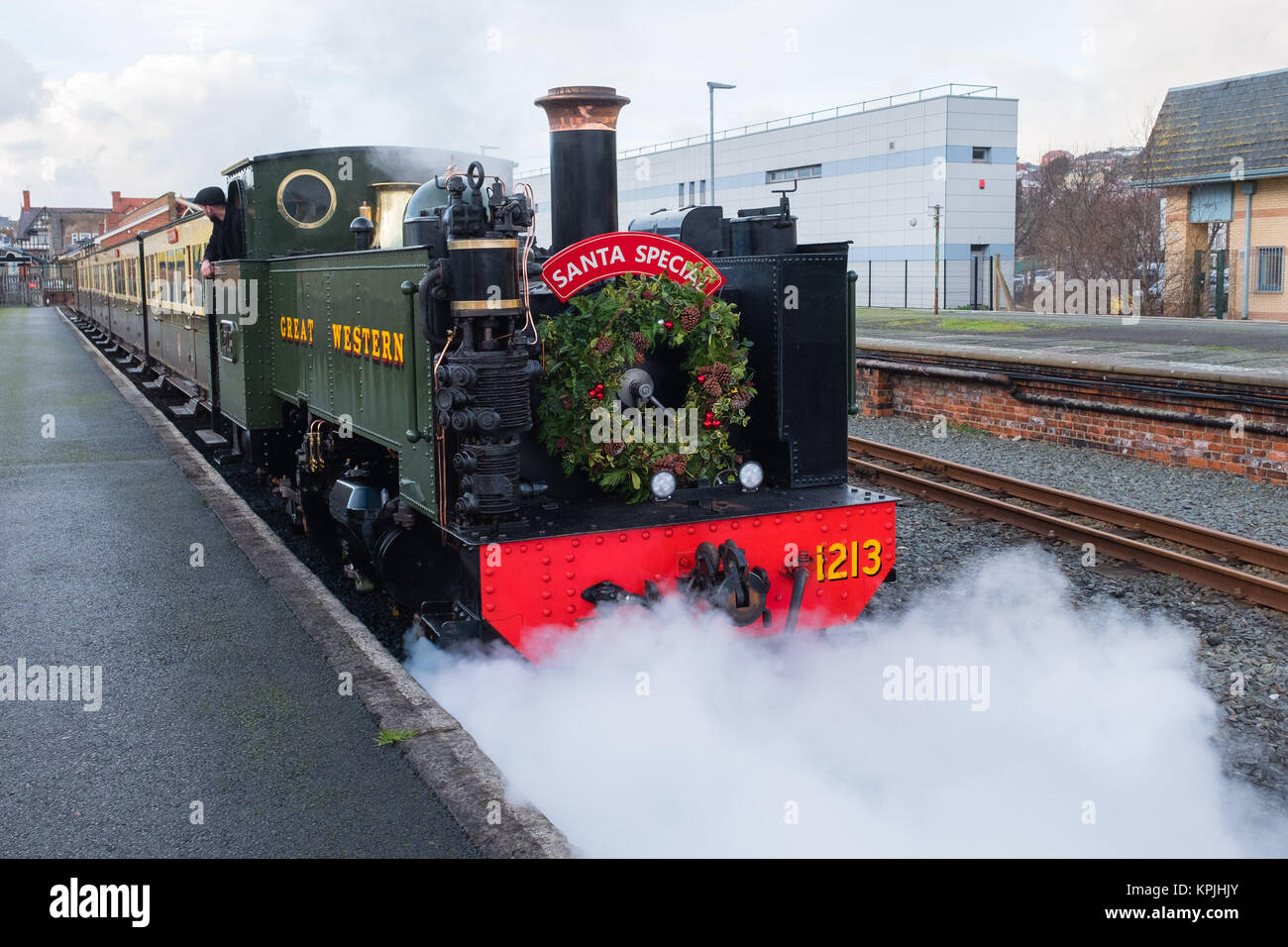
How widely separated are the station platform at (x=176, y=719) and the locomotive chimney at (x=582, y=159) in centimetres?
243

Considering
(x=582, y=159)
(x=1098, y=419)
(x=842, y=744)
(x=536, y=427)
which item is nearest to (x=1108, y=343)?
(x=1098, y=419)

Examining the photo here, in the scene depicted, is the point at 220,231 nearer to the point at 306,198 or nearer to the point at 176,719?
the point at 306,198

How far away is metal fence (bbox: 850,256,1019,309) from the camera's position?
127ft

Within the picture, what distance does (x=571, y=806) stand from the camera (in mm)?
4133

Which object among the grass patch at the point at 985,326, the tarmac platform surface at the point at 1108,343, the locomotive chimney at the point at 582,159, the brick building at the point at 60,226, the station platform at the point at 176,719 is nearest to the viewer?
the station platform at the point at 176,719

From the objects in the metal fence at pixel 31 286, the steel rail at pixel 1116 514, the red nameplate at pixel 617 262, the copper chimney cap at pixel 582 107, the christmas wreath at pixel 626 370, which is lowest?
the steel rail at pixel 1116 514

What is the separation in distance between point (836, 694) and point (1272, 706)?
1911mm

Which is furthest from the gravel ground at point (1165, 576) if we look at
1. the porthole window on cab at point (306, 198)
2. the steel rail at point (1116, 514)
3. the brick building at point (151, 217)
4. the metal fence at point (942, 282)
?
the metal fence at point (942, 282)

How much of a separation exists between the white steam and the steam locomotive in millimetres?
248

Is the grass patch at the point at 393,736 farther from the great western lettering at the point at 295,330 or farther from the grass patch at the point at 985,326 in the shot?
the grass patch at the point at 985,326

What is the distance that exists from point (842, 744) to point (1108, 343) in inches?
583

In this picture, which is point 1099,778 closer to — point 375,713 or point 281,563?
point 375,713

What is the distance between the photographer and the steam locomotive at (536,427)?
467cm

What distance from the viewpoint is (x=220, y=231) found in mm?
8898
